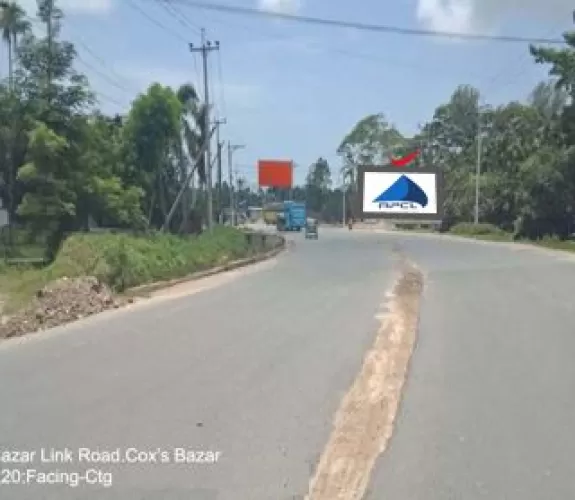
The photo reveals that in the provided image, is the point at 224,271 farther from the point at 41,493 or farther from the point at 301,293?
the point at 41,493

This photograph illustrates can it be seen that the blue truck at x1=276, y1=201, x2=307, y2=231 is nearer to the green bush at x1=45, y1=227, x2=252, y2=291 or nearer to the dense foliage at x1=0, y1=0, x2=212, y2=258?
the dense foliage at x1=0, y1=0, x2=212, y2=258

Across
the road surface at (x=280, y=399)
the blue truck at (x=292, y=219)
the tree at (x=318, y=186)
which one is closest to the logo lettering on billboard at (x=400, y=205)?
the road surface at (x=280, y=399)

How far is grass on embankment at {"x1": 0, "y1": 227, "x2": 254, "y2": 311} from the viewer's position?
2217 centimetres

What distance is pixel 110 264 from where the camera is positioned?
22547 mm

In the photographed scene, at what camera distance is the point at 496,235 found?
240 ft

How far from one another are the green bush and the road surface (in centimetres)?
493

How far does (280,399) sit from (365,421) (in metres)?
1.13

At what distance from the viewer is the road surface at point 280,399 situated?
6043 millimetres

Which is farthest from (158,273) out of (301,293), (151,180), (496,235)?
(496,235)

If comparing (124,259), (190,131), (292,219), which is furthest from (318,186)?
(124,259)

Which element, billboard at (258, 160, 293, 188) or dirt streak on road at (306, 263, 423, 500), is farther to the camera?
billboard at (258, 160, 293, 188)

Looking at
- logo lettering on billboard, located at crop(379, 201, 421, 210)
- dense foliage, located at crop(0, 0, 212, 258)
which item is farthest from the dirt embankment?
logo lettering on billboard, located at crop(379, 201, 421, 210)

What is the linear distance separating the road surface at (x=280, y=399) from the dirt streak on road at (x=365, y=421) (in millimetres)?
95

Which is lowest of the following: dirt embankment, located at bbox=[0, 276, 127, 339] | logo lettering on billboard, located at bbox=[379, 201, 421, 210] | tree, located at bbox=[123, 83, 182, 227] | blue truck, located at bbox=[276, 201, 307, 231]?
blue truck, located at bbox=[276, 201, 307, 231]
